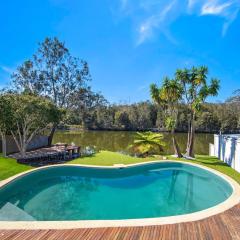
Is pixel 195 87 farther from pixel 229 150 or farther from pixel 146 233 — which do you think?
pixel 146 233

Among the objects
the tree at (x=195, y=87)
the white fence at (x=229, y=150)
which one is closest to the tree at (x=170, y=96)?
the tree at (x=195, y=87)

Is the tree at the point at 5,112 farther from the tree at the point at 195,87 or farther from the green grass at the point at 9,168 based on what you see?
the tree at the point at 195,87

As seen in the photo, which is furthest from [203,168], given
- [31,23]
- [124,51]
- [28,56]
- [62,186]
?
[28,56]

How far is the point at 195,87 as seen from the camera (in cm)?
1697

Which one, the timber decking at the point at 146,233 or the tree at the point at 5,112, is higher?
the tree at the point at 5,112

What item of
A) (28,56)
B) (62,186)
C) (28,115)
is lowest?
(62,186)

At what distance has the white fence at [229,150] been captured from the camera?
42.0 ft

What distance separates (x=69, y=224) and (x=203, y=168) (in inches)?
384

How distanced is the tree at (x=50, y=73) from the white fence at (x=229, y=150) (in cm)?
1373

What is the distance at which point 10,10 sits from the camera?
1559 centimetres

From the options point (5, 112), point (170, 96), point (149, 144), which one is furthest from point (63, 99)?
point (170, 96)

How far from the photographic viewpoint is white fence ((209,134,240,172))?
12.8m

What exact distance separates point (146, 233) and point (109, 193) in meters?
4.98

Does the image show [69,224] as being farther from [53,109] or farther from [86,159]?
[53,109]
